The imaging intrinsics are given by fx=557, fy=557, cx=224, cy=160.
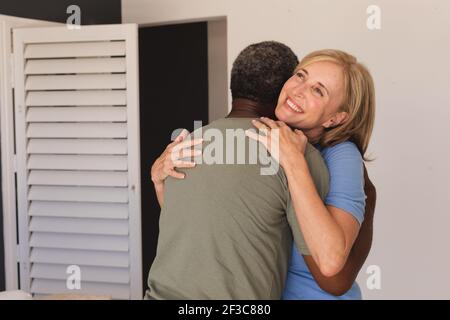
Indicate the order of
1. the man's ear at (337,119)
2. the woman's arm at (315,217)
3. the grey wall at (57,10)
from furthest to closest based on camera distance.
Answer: the grey wall at (57,10)
the man's ear at (337,119)
the woman's arm at (315,217)

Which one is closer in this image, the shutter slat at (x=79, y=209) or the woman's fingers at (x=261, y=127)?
the woman's fingers at (x=261, y=127)

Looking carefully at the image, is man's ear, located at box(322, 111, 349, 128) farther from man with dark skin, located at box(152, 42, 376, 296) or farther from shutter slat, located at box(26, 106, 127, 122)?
shutter slat, located at box(26, 106, 127, 122)

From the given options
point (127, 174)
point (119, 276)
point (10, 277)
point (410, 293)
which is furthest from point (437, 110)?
point (10, 277)

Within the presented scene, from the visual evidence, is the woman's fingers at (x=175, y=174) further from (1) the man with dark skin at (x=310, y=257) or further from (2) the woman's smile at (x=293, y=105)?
(2) the woman's smile at (x=293, y=105)

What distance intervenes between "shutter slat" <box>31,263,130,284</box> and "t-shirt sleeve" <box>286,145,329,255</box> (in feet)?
7.36

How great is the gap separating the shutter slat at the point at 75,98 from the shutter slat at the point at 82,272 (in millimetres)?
948

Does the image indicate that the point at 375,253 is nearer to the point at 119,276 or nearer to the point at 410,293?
the point at 410,293

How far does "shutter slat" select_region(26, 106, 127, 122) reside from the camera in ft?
10.5

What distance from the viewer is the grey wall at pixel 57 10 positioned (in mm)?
3184

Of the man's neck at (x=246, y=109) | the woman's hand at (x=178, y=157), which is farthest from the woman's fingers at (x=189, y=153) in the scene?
the man's neck at (x=246, y=109)

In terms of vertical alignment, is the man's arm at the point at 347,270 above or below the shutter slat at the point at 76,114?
below

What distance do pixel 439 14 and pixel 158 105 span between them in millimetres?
2247

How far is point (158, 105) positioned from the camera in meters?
4.43
